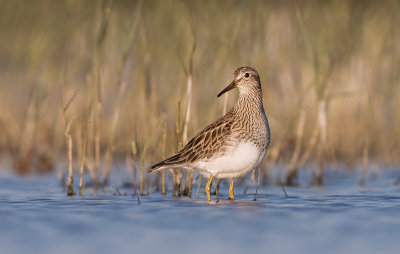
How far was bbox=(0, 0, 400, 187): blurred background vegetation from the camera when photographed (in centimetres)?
1038

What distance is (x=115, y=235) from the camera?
7.12 m

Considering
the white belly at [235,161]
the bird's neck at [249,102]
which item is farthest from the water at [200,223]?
the bird's neck at [249,102]

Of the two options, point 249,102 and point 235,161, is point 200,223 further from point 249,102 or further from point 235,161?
point 249,102

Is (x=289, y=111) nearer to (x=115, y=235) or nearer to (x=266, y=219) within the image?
(x=266, y=219)

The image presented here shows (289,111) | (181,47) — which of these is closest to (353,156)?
(289,111)

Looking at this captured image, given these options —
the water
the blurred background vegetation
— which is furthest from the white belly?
the blurred background vegetation

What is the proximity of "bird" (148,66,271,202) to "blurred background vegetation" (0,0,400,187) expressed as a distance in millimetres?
601

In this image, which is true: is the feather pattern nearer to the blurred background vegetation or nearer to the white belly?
the white belly

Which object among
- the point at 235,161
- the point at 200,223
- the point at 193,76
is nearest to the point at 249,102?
the point at 235,161

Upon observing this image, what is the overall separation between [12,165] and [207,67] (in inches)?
171

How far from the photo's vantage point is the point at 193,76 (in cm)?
1141

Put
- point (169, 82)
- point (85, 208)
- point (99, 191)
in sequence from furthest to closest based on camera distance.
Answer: point (169, 82) < point (99, 191) < point (85, 208)

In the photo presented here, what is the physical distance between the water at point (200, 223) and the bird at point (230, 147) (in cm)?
48

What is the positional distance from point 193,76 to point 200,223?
416cm
